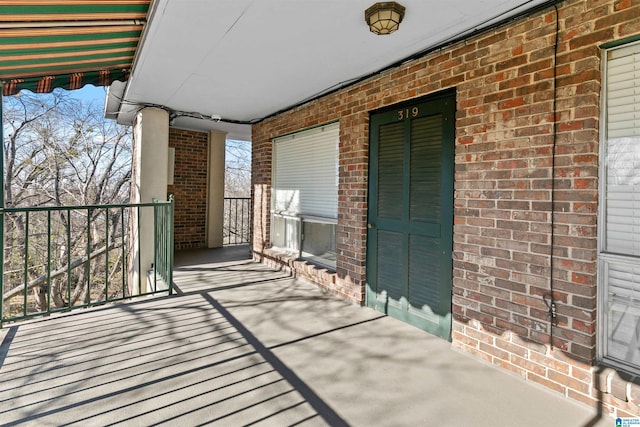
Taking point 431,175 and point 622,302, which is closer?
point 622,302

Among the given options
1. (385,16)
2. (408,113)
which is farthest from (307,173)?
(385,16)

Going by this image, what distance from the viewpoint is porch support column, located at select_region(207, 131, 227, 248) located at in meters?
7.51

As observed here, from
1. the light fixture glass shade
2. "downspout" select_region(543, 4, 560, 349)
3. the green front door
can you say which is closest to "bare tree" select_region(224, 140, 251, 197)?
the green front door

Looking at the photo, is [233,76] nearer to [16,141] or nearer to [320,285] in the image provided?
[320,285]

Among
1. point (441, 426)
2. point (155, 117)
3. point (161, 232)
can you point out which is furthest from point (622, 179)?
point (155, 117)

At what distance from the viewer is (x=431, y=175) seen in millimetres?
3121

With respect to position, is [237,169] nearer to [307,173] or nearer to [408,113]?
[307,173]

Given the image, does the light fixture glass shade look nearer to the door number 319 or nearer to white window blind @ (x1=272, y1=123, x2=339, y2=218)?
the door number 319

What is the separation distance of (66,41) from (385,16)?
2472mm

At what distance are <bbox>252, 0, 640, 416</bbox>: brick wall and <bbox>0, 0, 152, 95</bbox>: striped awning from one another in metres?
2.50

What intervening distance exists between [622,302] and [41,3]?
4.03m

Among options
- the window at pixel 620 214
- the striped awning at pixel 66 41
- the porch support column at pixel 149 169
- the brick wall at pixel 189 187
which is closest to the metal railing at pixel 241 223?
the brick wall at pixel 189 187

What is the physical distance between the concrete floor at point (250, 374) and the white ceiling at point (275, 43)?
2541 millimetres

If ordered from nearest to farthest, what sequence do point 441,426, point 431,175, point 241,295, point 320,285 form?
point 441,426 → point 431,175 → point 241,295 → point 320,285
